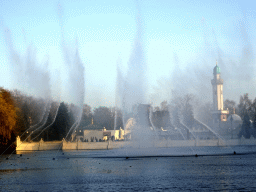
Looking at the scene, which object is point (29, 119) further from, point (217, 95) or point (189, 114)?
point (217, 95)

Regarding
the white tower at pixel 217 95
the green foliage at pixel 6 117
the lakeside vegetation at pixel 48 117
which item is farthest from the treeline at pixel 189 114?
the green foliage at pixel 6 117

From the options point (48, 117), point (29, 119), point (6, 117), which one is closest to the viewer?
point (6, 117)

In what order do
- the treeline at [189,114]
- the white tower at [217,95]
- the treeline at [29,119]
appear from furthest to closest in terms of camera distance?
the white tower at [217,95], the treeline at [189,114], the treeline at [29,119]

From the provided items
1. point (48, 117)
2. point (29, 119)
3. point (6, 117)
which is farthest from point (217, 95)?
point (6, 117)

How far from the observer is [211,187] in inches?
869

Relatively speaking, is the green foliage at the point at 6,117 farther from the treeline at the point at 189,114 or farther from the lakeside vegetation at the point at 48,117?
the treeline at the point at 189,114

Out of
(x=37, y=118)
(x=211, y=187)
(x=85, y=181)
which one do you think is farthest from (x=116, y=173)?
(x=37, y=118)

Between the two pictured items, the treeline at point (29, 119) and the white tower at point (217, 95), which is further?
the white tower at point (217, 95)

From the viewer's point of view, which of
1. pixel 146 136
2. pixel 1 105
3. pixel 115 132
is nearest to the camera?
pixel 1 105

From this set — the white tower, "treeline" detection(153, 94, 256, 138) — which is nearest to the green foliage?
"treeline" detection(153, 94, 256, 138)

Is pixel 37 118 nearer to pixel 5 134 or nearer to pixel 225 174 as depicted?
pixel 5 134

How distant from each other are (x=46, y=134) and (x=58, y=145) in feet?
54.0

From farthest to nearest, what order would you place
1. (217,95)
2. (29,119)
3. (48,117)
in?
(217,95) → (48,117) → (29,119)

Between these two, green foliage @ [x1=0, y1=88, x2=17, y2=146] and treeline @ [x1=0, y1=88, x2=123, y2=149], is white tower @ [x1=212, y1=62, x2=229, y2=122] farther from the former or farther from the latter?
green foliage @ [x1=0, y1=88, x2=17, y2=146]
